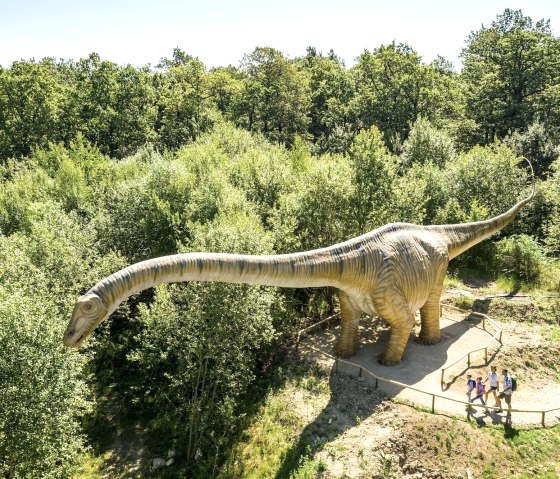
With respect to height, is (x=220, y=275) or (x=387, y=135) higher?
(x=387, y=135)

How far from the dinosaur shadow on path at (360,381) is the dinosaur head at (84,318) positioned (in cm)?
821

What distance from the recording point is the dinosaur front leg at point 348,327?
1666 cm

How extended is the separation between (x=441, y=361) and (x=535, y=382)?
3376 millimetres

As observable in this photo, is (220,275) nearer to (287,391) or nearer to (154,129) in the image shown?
(287,391)

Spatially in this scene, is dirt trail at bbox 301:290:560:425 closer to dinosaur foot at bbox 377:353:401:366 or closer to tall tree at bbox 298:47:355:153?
dinosaur foot at bbox 377:353:401:366

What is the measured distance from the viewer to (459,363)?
17.3 metres

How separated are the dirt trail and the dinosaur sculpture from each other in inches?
25.8

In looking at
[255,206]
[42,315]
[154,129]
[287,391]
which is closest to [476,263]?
[255,206]

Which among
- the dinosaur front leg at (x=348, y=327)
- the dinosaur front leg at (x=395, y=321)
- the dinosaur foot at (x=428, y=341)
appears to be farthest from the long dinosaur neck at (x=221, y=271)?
the dinosaur foot at (x=428, y=341)

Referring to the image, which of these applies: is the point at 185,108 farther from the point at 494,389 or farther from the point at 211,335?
the point at 494,389

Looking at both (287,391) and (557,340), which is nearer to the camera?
(287,391)

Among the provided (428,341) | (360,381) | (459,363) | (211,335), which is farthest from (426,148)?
(211,335)

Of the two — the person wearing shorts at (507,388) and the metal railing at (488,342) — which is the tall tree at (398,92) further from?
the person wearing shorts at (507,388)

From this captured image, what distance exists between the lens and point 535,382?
55.9ft
